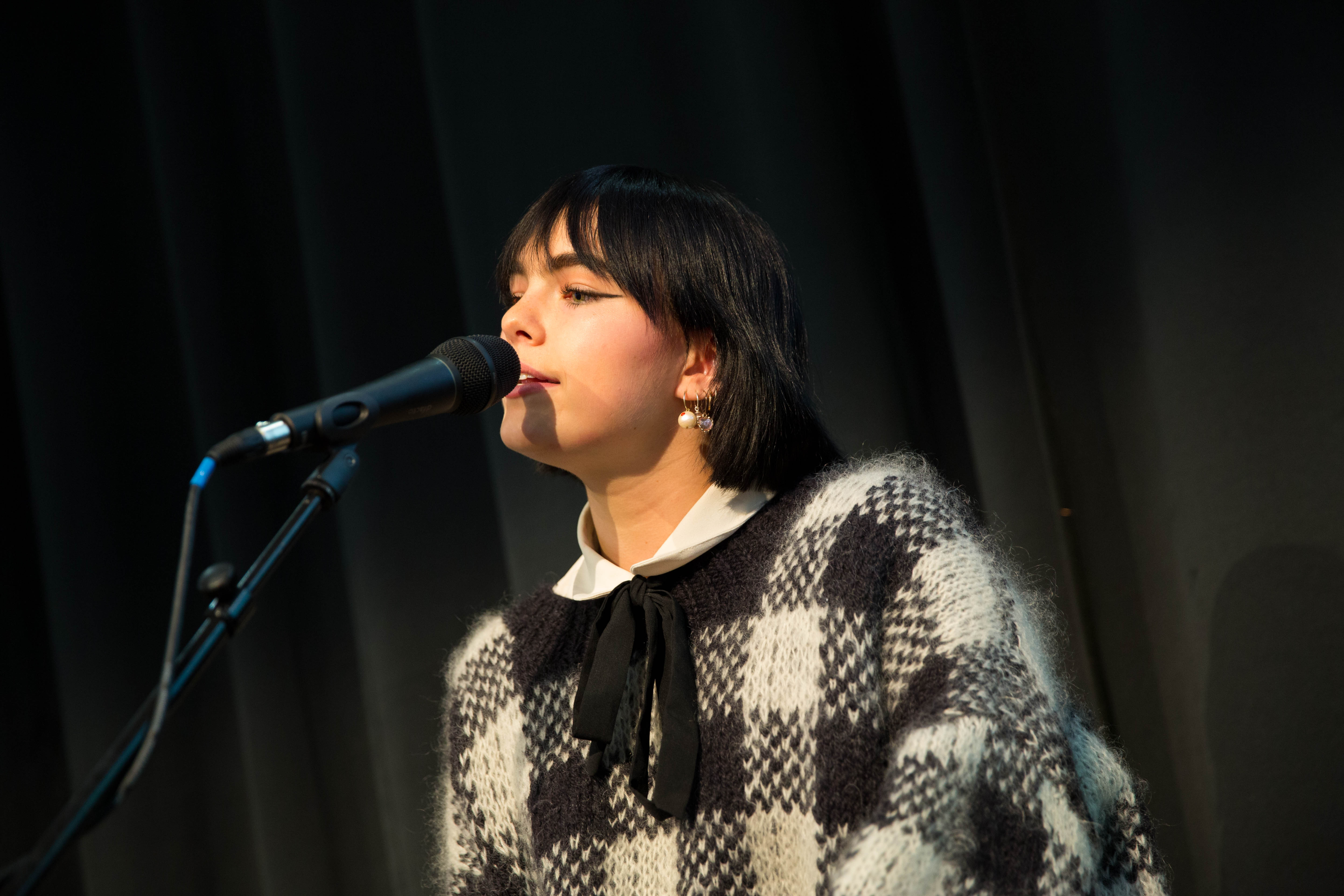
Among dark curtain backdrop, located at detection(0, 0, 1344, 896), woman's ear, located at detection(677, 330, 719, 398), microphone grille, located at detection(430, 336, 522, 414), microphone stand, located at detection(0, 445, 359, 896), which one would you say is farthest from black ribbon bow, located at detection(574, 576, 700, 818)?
dark curtain backdrop, located at detection(0, 0, 1344, 896)

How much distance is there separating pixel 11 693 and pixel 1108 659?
79.0 inches

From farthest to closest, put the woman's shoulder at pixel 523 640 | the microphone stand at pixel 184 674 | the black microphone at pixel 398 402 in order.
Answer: the woman's shoulder at pixel 523 640, the black microphone at pixel 398 402, the microphone stand at pixel 184 674

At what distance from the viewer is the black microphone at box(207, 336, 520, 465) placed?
695 mm

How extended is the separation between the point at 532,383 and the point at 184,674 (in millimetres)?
560

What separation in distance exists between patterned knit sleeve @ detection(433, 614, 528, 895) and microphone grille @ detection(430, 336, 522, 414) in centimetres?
48

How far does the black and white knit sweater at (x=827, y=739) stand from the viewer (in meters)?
0.84

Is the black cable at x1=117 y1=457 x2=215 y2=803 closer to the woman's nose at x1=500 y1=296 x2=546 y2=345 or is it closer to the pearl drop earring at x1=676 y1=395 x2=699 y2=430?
the woman's nose at x1=500 y1=296 x2=546 y2=345

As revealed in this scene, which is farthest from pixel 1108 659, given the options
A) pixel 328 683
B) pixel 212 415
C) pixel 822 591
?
pixel 212 415

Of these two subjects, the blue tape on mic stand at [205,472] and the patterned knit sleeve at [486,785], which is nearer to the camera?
the blue tape on mic stand at [205,472]

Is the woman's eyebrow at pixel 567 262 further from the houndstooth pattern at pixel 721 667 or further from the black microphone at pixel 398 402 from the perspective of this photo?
the houndstooth pattern at pixel 721 667

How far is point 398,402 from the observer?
795mm

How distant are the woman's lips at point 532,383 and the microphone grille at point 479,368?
19 centimetres

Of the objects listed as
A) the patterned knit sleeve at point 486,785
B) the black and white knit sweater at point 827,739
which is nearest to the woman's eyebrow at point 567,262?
the black and white knit sweater at point 827,739

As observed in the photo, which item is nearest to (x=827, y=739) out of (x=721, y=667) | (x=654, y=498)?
(x=721, y=667)
